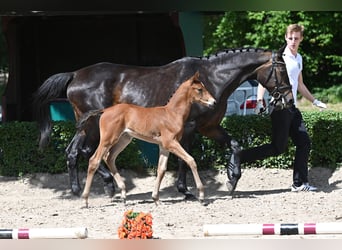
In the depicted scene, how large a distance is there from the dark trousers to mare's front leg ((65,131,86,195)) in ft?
6.73

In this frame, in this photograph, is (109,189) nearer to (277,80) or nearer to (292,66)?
(277,80)

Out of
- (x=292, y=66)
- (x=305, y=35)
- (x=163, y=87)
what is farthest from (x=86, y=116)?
(x=305, y=35)

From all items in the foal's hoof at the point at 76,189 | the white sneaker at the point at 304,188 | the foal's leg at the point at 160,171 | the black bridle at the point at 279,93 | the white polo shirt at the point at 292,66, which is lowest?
the foal's hoof at the point at 76,189

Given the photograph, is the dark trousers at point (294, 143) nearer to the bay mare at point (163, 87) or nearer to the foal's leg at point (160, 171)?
the bay mare at point (163, 87)

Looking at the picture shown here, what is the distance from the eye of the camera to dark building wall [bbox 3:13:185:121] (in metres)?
14.5

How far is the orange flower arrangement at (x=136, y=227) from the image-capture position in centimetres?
739

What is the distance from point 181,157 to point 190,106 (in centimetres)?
65

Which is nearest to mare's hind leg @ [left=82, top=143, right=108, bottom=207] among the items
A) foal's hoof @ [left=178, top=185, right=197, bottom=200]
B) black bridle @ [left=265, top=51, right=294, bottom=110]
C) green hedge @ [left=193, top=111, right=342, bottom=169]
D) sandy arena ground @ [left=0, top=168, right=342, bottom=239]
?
sandy arena ground @ [left=0, top=168, right=342, bottom=239]

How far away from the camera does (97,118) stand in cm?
1078

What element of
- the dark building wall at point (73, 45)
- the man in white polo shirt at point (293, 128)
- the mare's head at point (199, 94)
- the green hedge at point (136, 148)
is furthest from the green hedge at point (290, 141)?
the dark building wall at point (73, 45)

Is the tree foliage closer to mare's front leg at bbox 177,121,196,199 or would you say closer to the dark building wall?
the dark building wall

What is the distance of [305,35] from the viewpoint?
24016 millimetres
